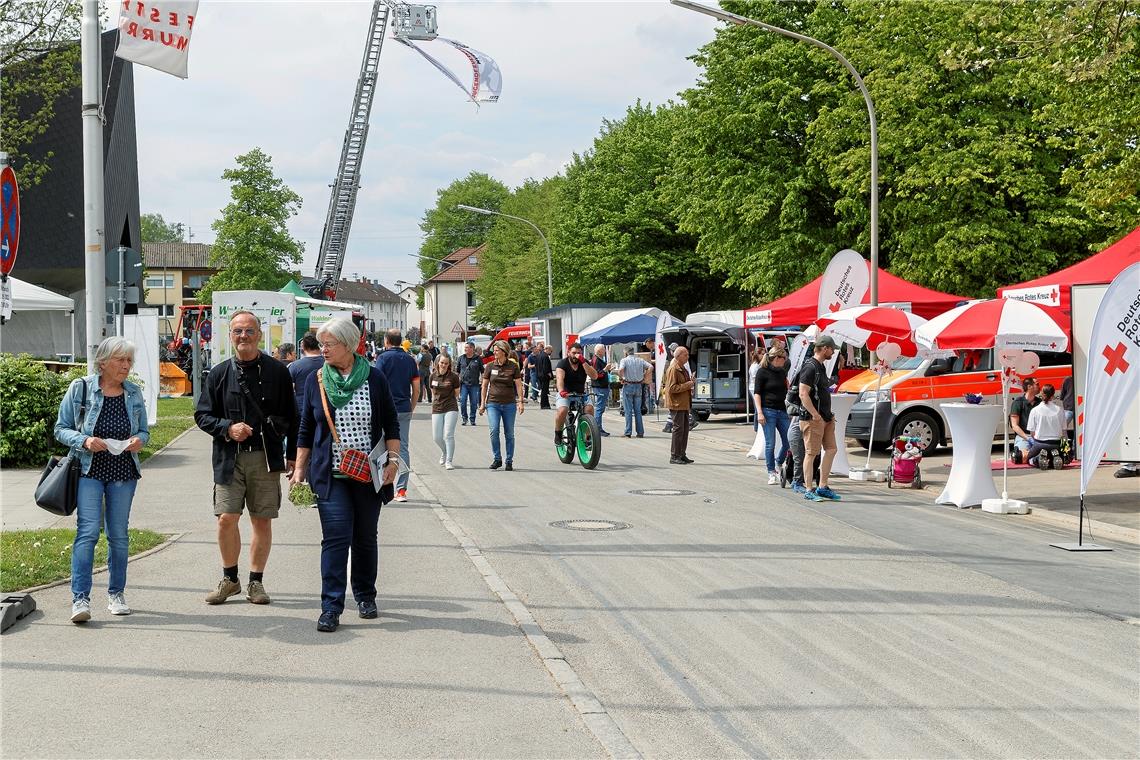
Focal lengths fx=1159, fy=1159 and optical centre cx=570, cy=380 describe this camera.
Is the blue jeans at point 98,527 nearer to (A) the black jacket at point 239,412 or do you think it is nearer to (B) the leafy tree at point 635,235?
(A) the black jacket at point 239,412

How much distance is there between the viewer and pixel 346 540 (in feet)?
23.0

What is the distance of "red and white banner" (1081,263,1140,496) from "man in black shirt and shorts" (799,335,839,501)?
132 inches

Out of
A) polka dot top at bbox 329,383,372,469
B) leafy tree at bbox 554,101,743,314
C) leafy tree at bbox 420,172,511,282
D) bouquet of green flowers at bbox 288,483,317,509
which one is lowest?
bouquet of green flowers at bbox 288,483,317,509

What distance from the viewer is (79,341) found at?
110 ft

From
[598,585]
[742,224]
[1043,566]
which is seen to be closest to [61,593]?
[598,585]

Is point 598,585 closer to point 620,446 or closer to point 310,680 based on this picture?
point 310,680

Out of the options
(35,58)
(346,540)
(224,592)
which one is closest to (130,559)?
(224,592)

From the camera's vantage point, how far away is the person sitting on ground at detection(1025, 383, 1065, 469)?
1744 cm

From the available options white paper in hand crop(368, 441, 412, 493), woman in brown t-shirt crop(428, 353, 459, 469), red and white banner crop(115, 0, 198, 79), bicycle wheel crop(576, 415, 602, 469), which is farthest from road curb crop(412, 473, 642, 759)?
bicycle wheel crop(576, 415, 602, 469)

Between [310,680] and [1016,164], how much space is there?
29466 millimetres

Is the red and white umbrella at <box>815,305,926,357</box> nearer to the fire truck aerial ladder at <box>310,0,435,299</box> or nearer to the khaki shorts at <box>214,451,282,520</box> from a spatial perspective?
the khaki shorts at <box>214,451,282,520</box>

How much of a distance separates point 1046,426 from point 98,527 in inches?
569

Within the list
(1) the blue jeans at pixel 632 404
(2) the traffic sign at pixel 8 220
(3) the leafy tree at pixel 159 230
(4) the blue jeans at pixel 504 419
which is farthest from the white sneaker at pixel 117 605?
(3) the leafy tree at pixel 159 230

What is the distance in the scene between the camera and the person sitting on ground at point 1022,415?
1772cm
